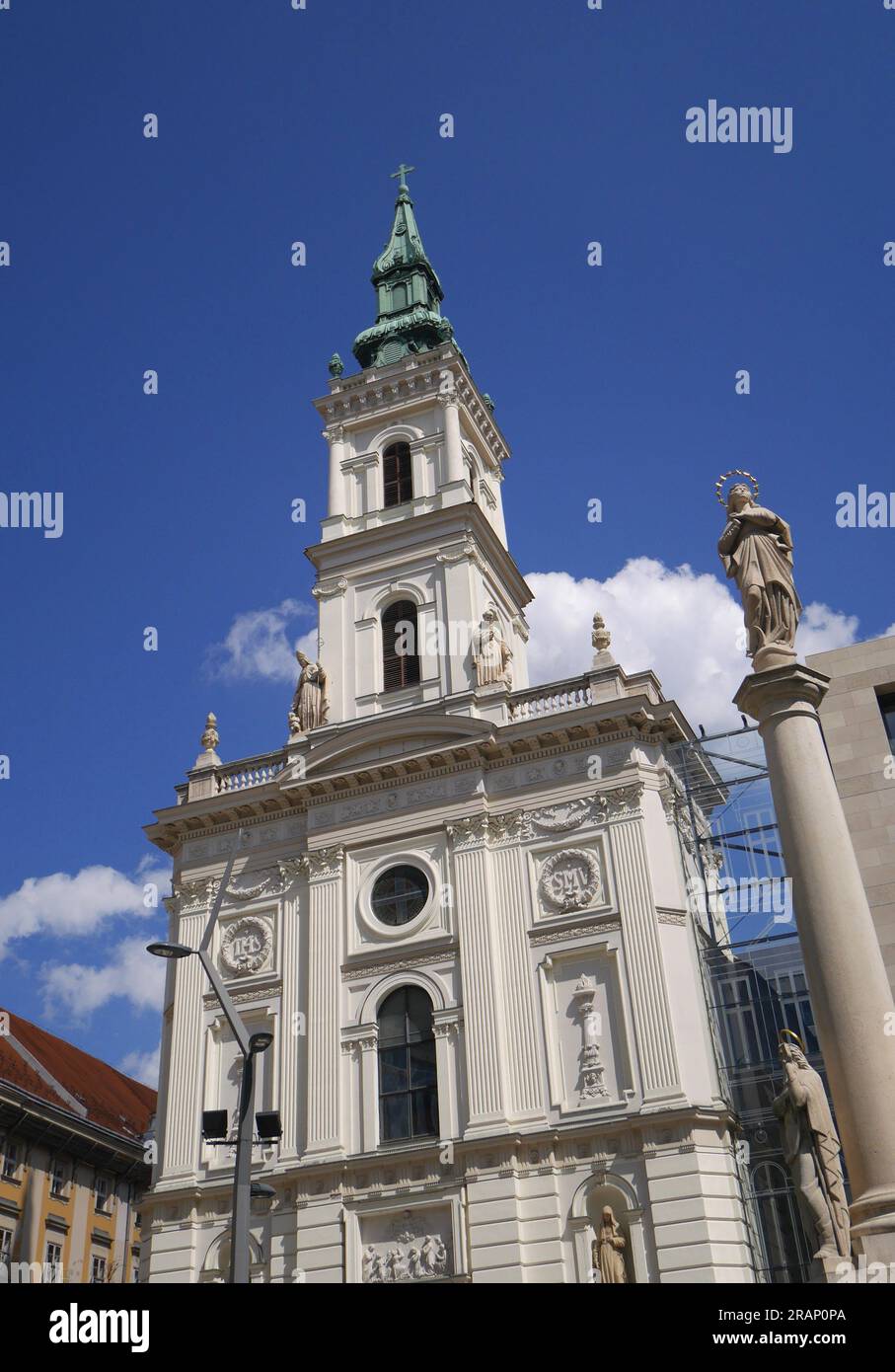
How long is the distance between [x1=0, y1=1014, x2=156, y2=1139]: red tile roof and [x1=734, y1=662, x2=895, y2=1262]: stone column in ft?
103

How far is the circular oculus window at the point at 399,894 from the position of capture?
101ft

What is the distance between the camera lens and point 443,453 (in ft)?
128

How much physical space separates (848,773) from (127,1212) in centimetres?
3073

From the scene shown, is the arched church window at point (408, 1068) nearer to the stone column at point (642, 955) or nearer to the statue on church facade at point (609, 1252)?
the statue on church facade at point (609, 1252)

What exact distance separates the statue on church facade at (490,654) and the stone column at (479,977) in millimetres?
4423

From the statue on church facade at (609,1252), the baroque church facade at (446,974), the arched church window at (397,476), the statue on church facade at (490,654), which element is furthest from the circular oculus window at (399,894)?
the arched church window at (397,476)

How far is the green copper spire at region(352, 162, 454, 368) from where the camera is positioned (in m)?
44.2

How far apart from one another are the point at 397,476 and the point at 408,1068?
61.6 ft

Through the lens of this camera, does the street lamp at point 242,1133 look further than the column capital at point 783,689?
No

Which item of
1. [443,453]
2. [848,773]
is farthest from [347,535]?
[848,773]

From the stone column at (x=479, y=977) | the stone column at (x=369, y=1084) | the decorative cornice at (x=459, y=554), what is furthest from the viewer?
the decorative cornice at (x=459, y=554)

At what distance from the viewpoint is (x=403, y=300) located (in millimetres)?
46656

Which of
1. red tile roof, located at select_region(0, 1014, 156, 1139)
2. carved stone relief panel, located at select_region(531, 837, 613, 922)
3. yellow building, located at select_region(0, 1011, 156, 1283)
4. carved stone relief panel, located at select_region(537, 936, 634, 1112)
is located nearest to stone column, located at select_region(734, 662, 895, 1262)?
carved stone relief panel, located at select_region(537, 936, 634, 1112)
